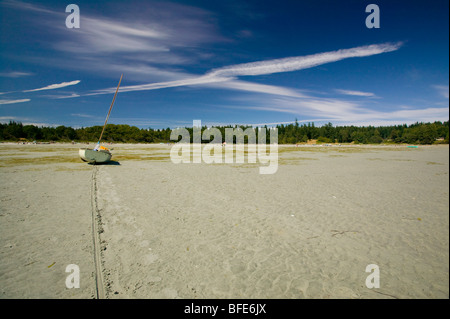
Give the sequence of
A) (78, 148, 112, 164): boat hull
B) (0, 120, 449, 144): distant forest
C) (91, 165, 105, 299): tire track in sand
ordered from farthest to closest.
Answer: (0, 120, 449, 144): distant forest → (78, 148, 112, 164): boat hull → (91, 165, 105, 299): tire track in sand

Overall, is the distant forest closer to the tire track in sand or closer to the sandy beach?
the sandy beach

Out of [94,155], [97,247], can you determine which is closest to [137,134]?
[94,155]

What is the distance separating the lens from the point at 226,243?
21.2 feet

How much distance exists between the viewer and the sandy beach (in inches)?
176

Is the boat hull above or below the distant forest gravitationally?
below

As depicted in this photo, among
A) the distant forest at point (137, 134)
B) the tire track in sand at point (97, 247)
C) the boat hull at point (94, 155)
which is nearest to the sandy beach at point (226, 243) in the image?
the tire track in sand at point (97, 247)

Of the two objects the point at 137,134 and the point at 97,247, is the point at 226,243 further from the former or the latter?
the point at 137,134

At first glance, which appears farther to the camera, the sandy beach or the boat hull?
the boat hull

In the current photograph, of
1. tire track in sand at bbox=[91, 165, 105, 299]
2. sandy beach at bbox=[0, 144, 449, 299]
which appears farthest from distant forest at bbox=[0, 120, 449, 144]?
tire track in sand at bbox=[91, 165, 105, 299]

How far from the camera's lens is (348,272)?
4.98 meters

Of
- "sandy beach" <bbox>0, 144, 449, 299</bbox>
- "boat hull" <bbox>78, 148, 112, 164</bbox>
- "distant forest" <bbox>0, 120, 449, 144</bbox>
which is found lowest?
"sandy beach" <bbox>0, 144, 449, 299</bbox>

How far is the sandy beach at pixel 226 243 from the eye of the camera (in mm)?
4461
